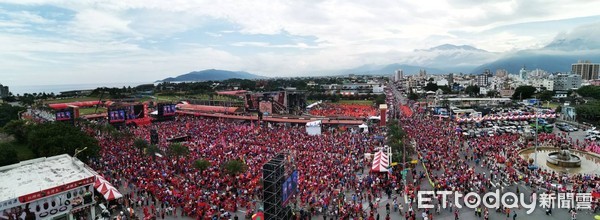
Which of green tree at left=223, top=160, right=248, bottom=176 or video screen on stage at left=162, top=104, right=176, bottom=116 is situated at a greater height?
video screen on stage at left=162, top=104, right=176, bottom=116

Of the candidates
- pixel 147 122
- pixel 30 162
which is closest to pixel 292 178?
pixel 30 162

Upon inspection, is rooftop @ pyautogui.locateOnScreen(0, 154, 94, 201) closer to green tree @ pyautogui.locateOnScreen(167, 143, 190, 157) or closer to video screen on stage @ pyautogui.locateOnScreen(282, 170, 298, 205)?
green tree @ pyautogui.locateOnScreen(167, 143, 190, 157)

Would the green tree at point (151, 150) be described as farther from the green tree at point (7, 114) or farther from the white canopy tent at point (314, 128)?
the green tree at point (7, 114)

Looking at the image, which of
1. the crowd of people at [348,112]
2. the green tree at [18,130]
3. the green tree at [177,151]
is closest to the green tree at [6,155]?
the green tree at [177,151]

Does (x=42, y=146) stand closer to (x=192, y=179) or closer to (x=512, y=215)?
(x=192, y=179)

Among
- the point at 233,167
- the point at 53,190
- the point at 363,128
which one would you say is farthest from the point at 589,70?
the point at 53,190

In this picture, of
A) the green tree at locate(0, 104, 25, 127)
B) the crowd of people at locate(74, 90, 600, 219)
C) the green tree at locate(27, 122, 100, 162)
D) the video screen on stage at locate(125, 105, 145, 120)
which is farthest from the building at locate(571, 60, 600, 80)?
the green tree at locate(0, 104, 25, 127)
